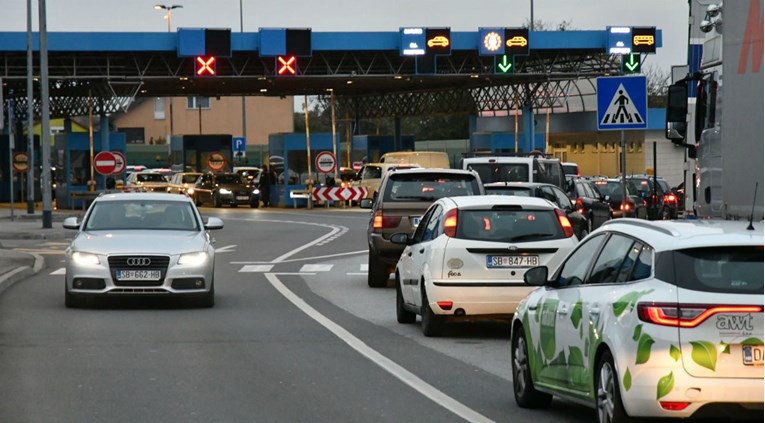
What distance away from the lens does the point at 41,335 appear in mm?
16781

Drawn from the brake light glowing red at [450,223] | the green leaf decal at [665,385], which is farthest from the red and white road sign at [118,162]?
the green leaf decal at [665,385]

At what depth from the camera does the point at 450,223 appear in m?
17.1

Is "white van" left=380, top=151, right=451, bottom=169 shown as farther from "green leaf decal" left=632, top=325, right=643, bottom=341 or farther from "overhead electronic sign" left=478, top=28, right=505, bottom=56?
"green leaf decal" left=632, top=325, right=643, bottom=341

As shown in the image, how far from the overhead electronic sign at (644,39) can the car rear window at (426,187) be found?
38615 millimetres

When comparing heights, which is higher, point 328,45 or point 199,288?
point 328,45

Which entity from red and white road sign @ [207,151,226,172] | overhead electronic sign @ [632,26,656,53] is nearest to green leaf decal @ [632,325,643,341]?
overhead electronic sign @ [632,26,656,53]

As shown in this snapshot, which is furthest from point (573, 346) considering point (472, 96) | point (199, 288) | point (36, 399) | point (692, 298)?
point (472, 96)

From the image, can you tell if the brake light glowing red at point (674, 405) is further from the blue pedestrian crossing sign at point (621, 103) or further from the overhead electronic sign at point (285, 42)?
the overhead electronic sign at point (285, 42)

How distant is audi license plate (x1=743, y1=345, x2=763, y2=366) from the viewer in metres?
8.84

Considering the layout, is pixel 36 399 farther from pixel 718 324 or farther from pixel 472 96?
pixel 472 96

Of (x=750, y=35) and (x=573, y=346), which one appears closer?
(x=573, y=346)

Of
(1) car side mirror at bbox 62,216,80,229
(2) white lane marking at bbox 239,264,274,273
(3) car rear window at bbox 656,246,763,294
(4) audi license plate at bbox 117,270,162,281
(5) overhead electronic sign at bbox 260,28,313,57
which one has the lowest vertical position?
(2) white lane marking at bbox 239,264,274,273

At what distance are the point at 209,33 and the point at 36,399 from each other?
4836 centimetres

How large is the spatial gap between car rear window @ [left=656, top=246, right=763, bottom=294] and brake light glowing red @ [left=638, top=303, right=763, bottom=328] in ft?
0.40
